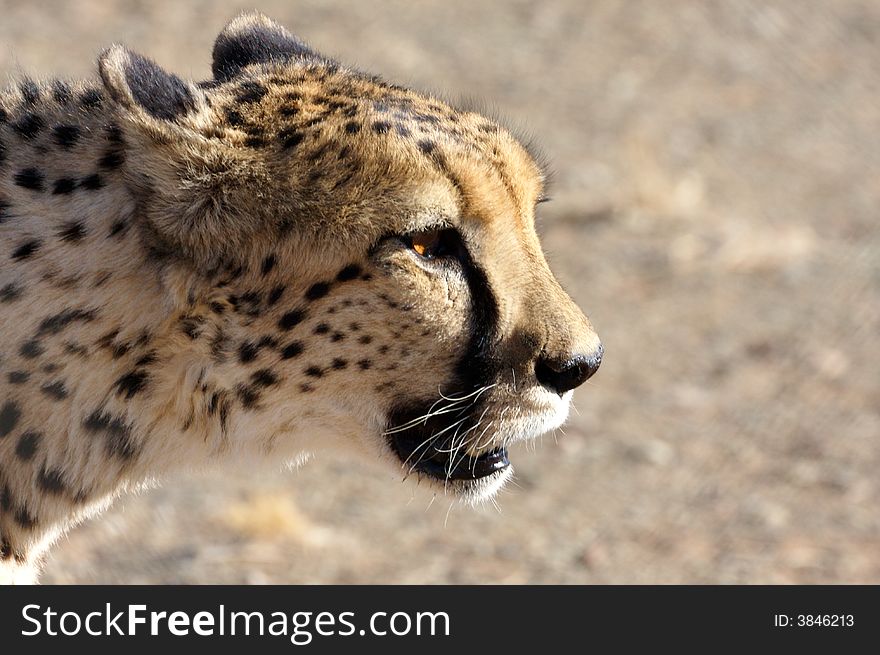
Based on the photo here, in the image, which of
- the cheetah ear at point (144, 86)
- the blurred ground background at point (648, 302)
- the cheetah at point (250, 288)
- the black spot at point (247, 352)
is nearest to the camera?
the cheetah ear at point (144, 86)

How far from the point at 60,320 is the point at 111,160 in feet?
0.98

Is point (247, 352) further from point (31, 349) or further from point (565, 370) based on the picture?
point (565, 370)

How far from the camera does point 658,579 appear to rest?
14.4ft

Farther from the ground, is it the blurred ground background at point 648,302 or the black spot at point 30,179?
the blurred ground background at point 648,302

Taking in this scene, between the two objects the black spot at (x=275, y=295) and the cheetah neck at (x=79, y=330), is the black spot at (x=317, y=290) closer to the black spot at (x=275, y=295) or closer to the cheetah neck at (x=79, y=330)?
the black spot at (x=275, y=295)

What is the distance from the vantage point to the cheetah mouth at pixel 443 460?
2791 millimetres

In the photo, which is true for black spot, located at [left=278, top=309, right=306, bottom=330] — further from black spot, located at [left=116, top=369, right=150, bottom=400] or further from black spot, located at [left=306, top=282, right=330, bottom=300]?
black spot, located at [left=116, top=369, right=150, bottom=400]

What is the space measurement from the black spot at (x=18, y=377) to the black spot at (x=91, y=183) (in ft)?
1.14

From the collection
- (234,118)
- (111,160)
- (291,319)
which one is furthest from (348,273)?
(111,160)

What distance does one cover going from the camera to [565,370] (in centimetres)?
269

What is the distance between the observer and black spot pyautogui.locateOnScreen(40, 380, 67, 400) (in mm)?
2508

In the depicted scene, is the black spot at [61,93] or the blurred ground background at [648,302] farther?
the blurred ground background at [648,302]

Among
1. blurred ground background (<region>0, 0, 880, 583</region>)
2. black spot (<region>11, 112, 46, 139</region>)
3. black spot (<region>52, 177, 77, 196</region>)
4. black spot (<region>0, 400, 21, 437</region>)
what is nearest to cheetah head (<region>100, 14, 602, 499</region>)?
black spot (<region>52, 177, 77, 196</region>)

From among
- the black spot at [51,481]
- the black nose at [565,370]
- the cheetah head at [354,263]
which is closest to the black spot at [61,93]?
the cheetah head at [354,263]
